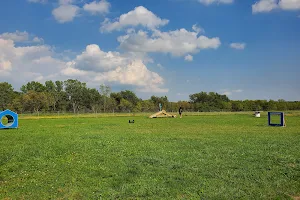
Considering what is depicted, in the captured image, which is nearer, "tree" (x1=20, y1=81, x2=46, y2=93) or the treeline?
the treeline

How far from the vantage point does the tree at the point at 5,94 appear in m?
89.4

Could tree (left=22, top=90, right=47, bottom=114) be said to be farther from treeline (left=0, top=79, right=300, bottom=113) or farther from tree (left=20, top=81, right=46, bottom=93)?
tree (left=20, top=81, right=46, bottom=93)

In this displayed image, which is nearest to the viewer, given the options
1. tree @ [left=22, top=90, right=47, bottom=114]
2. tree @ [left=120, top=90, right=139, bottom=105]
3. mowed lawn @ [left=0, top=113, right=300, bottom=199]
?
mowed lawn @ [left=0, top=113, right=300, bottom=199]

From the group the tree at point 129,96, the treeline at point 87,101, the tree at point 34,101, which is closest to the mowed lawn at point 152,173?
the treeline at point 87,101

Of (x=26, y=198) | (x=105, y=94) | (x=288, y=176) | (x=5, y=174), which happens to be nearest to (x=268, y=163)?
(x=288, y=176)

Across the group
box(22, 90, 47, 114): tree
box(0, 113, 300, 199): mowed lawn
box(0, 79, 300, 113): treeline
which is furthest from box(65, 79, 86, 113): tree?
box(0, 113, 300, 199): mowed lawn

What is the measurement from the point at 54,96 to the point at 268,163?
10411cm

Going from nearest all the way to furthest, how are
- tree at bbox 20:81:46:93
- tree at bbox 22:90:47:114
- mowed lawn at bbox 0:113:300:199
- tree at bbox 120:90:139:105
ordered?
mowed lawn at bbox 0:113:300:199
tree at bbox 22:90:47:114
tree at bbox 20:81:46:93
tree at bbox 120:90:139:105

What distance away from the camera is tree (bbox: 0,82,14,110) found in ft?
293

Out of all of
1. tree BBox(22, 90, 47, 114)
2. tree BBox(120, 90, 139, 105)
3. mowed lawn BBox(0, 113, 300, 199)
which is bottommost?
mowed lawn BBox(0, 113, 300, 199)

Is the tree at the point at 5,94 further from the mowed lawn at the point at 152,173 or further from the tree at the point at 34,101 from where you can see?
the mowed lawn at the point at 152,173

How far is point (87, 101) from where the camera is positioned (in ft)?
368

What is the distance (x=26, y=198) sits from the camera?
6.79 metres

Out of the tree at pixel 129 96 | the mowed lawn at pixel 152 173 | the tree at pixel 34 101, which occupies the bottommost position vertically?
the mowed lawn at pixel 152 173
